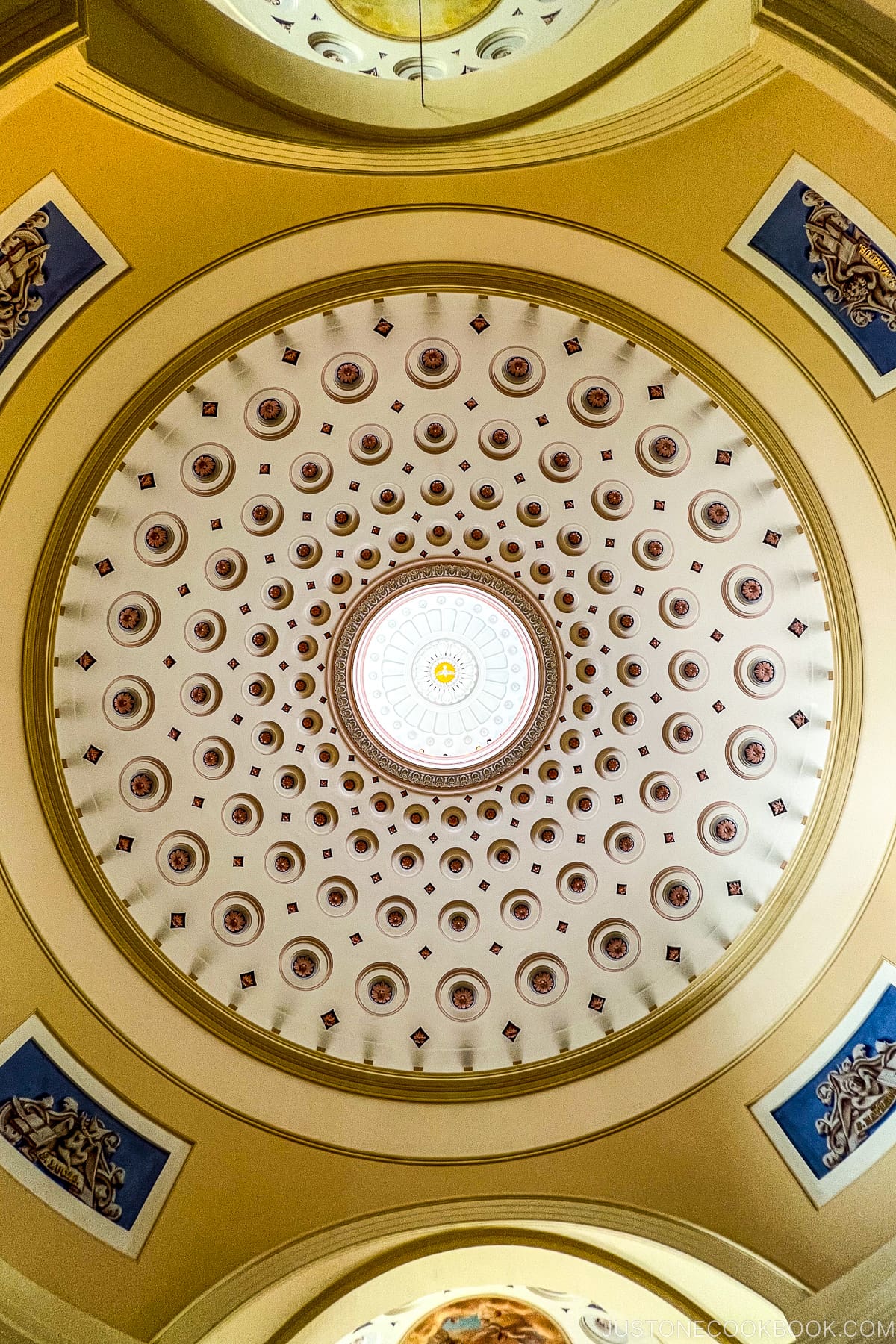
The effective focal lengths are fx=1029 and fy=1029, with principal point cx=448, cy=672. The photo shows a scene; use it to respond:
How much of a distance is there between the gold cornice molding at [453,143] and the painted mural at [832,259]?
878 mm

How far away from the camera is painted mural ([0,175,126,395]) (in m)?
8.05

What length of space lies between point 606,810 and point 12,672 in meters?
7.02

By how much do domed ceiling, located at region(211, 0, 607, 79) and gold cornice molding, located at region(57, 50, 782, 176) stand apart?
0.95 metres

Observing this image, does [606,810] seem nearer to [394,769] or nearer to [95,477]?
[394,769]

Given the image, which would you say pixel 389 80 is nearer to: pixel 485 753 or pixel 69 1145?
pixel 485 753

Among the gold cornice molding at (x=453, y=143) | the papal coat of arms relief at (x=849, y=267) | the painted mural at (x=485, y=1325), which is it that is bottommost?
the painted mural at (x=485, y=1325)

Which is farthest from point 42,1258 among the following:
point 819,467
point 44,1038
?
point 819,467

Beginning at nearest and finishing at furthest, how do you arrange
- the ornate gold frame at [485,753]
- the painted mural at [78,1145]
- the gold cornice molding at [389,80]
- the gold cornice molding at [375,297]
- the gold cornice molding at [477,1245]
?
the gold cornice molding at [389,80] → the painted mural at [78,1145] → the gold cornice molding at [375,297] → the gold cornice molding at [477,1245] → the ornate gold frame at [485,753]

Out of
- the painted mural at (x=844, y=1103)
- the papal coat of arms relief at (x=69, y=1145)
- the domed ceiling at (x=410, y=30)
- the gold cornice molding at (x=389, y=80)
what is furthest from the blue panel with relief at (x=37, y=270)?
the painted mural at (x=844, y=1103)

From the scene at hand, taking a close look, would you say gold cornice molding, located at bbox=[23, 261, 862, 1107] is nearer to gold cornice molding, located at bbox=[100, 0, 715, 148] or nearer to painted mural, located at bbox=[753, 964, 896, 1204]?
painted mural, located at bbox=[753, 964, 896, 1204]

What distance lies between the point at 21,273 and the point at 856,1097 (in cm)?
1041

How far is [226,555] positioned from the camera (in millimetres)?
12000

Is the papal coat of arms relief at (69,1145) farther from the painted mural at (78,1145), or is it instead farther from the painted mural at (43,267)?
the painted mural at (43,267)

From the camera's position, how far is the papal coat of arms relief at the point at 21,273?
8.13 meters
